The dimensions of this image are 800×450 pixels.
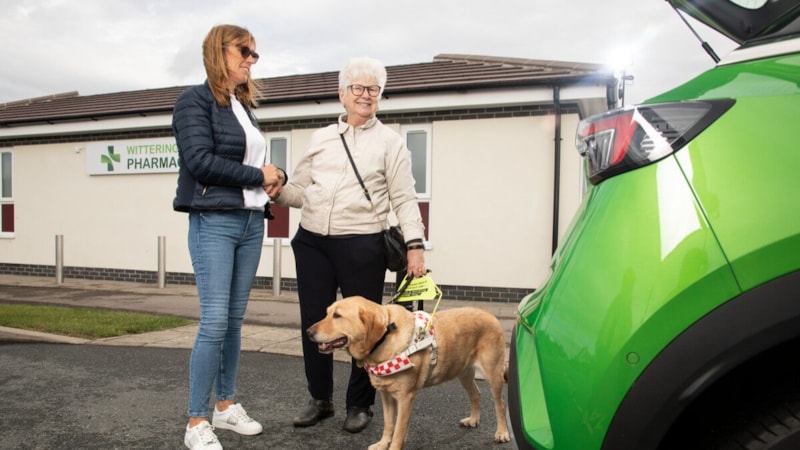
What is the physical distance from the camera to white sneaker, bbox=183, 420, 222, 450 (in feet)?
9.77

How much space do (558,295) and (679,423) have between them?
410 mm

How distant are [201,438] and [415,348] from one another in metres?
1.21

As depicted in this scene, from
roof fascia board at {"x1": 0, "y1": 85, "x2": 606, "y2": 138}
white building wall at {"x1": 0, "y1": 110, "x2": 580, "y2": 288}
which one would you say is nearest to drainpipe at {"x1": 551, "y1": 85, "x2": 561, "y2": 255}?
white building wall at {"x1": 0, "y1": 110, "x2": 580, "y2": 288}

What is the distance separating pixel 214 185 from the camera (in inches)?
120

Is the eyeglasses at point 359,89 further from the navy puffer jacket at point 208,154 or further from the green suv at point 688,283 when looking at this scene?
the green suv at point 688,283

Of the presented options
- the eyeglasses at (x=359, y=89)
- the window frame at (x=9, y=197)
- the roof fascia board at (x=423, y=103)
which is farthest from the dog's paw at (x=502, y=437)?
the window frame at (x=9, y=197)

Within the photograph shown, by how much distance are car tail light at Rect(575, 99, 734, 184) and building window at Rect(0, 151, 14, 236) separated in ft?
51.4

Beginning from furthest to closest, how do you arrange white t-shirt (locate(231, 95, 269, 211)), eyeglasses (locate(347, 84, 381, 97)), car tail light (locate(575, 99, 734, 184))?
eyeglasses (locate(347, 84, 381, 97)) → white t-shirt (locate(231, 95, 269, 211)) → car tail light (locate(575, 99, 734, 184))

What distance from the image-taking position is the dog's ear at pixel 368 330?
2967 millimetres

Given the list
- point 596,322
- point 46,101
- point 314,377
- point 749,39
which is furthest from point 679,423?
point 46,101

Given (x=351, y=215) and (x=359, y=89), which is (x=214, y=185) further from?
(x=359, y=89)

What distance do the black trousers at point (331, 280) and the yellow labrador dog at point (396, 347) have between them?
1.19 ft

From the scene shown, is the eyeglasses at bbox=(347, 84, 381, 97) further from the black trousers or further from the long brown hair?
the black trousers

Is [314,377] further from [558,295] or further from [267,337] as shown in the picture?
[267,337]
